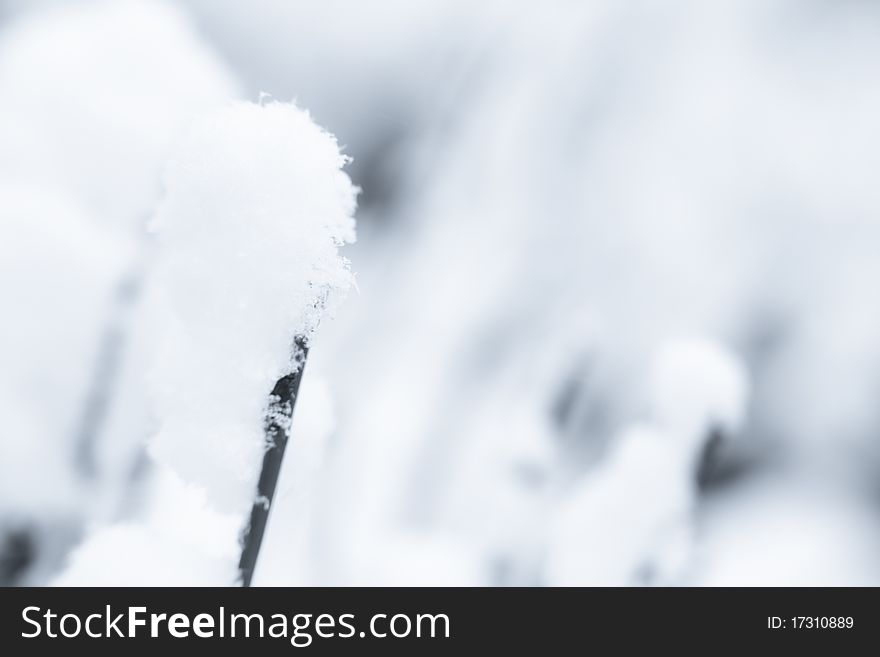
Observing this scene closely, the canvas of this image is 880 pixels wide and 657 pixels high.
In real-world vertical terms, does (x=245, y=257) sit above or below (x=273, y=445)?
above

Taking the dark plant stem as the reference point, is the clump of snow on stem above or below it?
above

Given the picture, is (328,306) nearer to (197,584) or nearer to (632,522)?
(197,584)

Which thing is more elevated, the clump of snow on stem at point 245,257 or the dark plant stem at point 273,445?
the clump of snow on stem at point 245,257

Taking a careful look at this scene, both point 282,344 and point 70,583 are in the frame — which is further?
point 70,583
